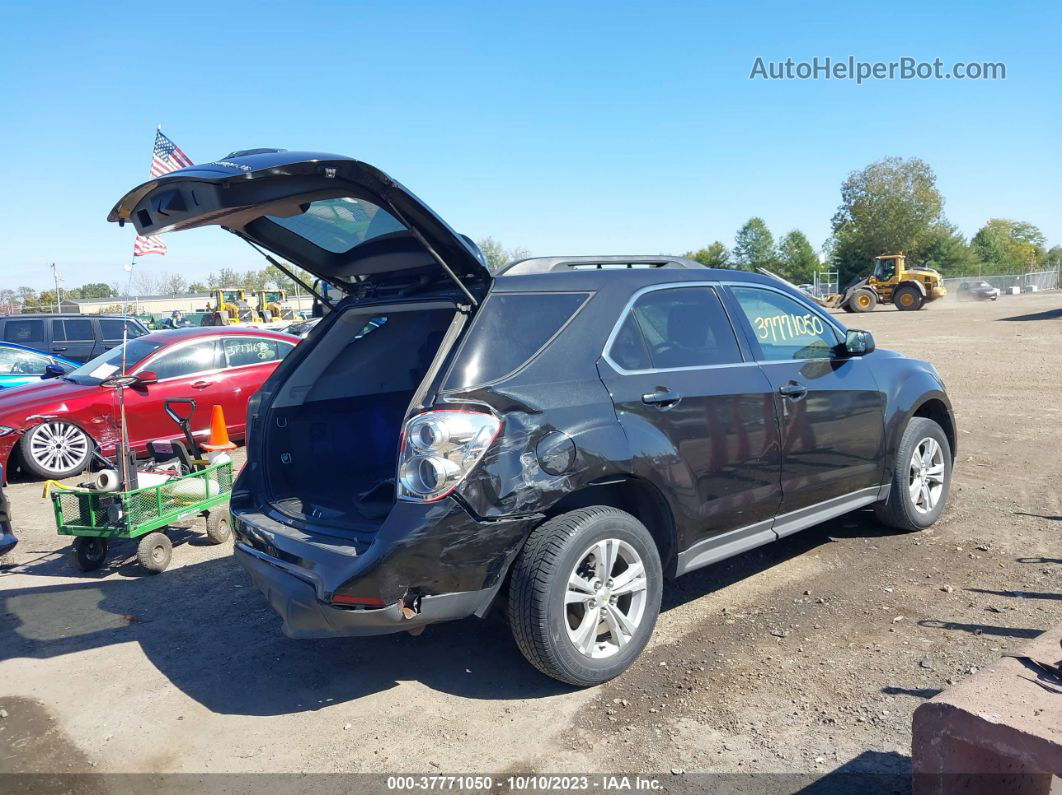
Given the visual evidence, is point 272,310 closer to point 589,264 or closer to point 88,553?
point 88,553

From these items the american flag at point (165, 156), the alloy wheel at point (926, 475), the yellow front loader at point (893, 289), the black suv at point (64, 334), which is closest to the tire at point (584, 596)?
the alloy wheel at point (926, 475)

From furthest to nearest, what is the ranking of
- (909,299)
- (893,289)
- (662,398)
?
1. (893,289)
2. (909,299)
3. (662,398)

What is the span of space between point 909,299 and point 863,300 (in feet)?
6.80

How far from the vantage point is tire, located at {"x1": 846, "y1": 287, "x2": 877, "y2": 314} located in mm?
37781

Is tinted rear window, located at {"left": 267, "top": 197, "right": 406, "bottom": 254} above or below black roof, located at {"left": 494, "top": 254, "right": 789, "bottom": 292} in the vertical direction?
above

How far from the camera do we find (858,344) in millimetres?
4980

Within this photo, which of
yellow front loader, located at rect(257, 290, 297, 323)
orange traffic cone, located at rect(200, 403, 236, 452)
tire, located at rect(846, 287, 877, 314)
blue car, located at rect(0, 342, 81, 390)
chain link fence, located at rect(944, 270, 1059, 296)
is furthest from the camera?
chain link fence, located at rect(944, 270, 1059, 296)

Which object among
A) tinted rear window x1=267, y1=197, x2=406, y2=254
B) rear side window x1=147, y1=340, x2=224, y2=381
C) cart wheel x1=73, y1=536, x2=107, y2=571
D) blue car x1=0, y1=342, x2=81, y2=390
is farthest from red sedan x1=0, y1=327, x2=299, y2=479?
tinted rear window x1=267, y1=197, x2=406, y2=254

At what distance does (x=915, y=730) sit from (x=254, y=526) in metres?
2.92

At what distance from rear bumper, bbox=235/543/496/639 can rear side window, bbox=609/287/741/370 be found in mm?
1315

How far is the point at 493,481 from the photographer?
325 cm

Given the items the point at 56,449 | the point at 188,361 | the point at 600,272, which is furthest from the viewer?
the point at 188,361

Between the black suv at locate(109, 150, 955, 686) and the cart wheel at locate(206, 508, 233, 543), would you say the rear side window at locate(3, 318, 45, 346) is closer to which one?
the cart wheel at locate(206, 508, 233, 543)

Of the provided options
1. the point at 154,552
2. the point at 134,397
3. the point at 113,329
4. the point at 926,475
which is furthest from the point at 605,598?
the point at 113,329
